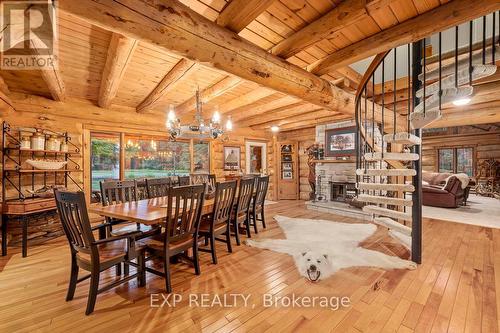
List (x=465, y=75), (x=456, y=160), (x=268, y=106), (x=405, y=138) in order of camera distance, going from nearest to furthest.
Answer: (x=465, y=75), (x=405, y=138), (x=268, y=106), (x=456, y=160)

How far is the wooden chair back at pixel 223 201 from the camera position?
8.78 feet

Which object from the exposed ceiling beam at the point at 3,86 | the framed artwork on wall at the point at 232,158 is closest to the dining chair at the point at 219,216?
the exposed ceiling beam at the point at 3,86

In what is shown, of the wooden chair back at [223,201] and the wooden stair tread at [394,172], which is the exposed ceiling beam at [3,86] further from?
the wooden stair tread at [394,172]

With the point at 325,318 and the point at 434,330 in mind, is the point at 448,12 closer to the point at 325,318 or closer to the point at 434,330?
the point at 434,330

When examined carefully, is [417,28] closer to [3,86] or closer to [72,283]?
[72,283]

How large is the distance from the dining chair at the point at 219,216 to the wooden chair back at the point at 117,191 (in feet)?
3.96

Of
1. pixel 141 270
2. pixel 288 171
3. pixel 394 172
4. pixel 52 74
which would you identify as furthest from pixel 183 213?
pixel 288 171

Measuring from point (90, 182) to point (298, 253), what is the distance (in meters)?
4.13

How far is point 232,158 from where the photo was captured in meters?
6.65

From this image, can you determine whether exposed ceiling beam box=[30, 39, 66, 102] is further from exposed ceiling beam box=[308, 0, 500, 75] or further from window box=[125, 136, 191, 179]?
exposed ceiling beam box=[308, 0, 500, 75]

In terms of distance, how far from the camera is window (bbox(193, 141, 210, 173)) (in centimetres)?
595

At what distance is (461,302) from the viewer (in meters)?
1.94

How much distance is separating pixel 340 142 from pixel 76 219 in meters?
5.73

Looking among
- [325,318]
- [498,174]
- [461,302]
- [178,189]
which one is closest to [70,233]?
[178,189]
